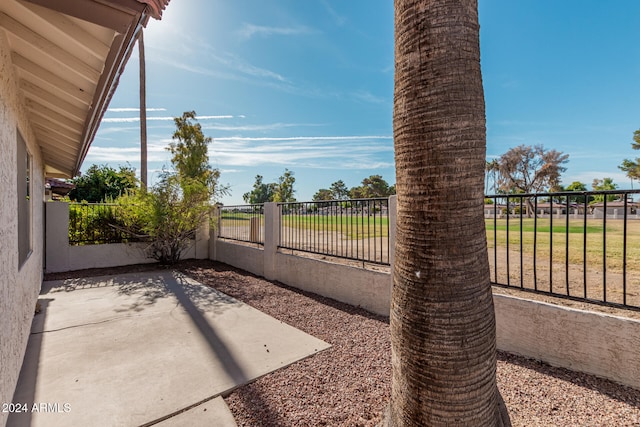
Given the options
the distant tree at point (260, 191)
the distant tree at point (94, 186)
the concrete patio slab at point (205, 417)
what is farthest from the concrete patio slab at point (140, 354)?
the distant tree at point (260, 191)

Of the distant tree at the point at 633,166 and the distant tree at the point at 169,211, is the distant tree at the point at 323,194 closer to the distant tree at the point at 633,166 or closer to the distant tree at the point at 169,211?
the distant tree at the point at 633,166

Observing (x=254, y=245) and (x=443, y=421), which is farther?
(x=254, y=245)

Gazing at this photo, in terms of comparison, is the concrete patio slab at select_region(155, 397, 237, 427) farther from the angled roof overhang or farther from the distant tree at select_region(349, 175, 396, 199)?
the distant tree at select_region(349, 175, 396, 199)

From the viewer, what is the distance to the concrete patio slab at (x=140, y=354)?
8.14 feet

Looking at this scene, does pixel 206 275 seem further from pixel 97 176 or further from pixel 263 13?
pixel 97 176

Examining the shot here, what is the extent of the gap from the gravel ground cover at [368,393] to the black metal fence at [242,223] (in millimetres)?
4374

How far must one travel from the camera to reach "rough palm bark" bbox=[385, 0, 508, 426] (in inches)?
57.8

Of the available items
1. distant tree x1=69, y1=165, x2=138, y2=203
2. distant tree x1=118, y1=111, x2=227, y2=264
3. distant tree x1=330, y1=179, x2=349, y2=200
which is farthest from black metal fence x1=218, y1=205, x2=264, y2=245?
distant tree x1=330, y1=179, x2=349, y2=200

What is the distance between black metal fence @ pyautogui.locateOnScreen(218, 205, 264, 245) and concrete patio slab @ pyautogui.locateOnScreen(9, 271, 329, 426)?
2.59 meters

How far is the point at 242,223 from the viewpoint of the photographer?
8.64 m

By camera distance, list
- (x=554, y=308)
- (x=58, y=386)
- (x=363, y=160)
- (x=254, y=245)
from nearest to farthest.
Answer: (x=58, y=386) → (x=554, y=308) → (x=254, y=245) → (x=363, y=160)

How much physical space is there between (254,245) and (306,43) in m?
6.23

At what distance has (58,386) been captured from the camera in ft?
9.03

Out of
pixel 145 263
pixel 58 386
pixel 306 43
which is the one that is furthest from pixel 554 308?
pixel 145 263
